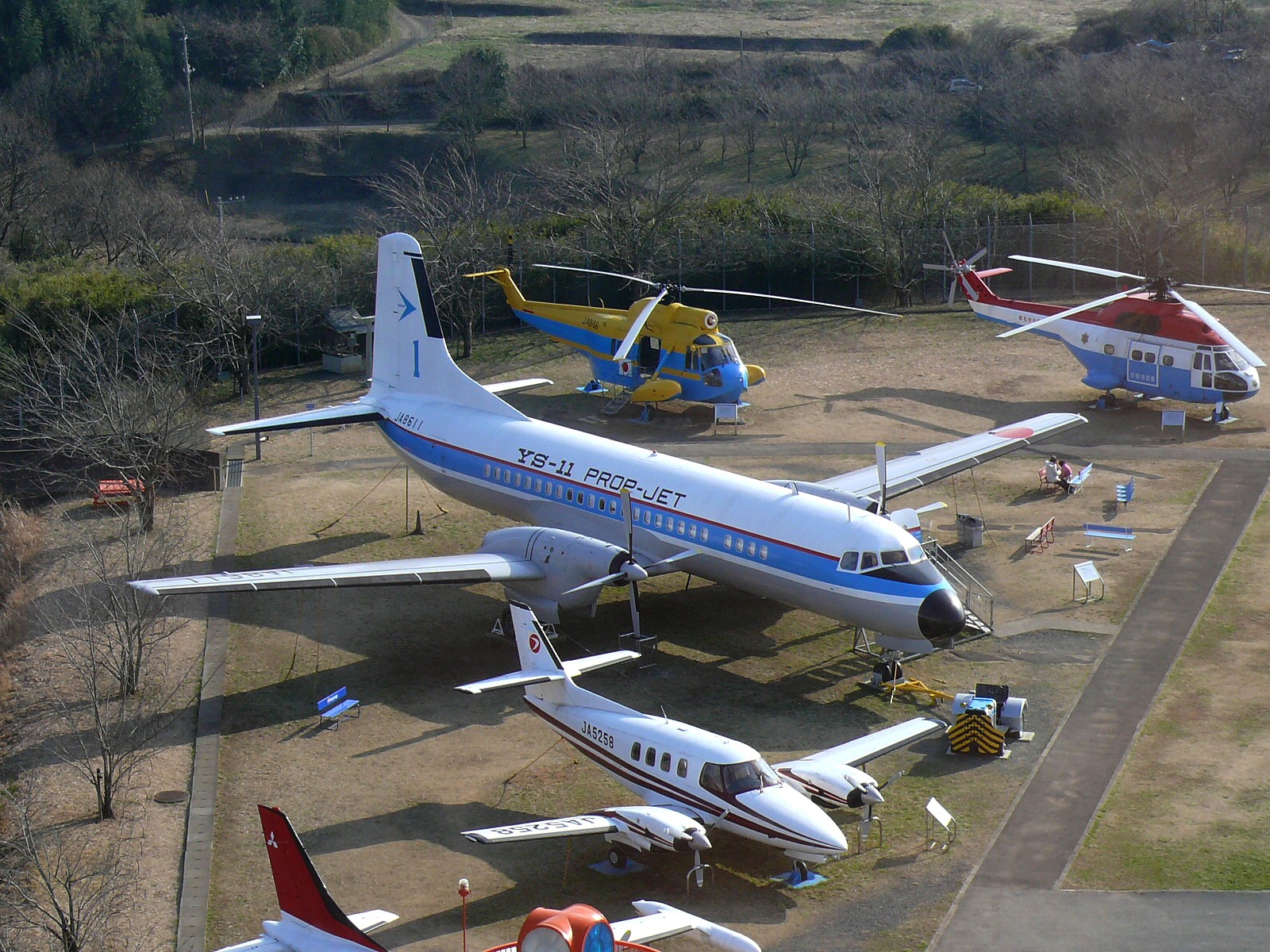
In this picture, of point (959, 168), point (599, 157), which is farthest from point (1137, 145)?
point (599, 157)

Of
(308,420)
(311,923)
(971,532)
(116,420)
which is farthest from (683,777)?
(116,420)

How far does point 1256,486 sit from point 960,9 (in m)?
122

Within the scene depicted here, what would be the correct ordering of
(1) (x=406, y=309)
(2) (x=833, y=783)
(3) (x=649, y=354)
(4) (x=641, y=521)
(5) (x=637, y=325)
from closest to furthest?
(2) (x=833, y=783) → (4) (x=641, y=521) → (1) (x=406, y=309) → (5) (x=637, y=325) → (3) (x=649, y=354)

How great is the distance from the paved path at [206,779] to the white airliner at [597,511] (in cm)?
310

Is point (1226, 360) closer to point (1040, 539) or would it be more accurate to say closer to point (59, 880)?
point (1040, 539)

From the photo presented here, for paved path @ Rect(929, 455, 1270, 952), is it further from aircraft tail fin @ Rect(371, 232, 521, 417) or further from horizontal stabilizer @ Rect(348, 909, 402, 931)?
aircraft tail fin @ Rect(371, 232, 521, 417)

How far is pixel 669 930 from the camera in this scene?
20.1 m

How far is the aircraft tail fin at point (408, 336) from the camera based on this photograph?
4188 cm

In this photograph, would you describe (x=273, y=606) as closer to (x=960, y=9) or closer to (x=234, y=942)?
(x=234, y=942)

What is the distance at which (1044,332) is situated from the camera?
175 feet

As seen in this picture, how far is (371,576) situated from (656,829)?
11669 millimetres

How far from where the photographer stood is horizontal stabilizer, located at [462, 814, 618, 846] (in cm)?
2264

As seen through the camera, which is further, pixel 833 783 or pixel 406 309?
pixel 406 309

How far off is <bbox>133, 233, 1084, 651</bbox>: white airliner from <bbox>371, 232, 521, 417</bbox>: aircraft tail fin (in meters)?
0.05
